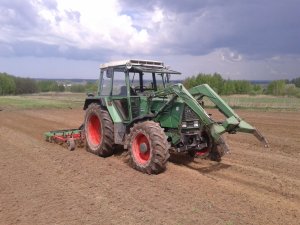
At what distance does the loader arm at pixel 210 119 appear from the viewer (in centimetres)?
740

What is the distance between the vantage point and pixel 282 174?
25.7 feet

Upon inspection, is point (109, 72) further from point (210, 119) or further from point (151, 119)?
point (210, 119)

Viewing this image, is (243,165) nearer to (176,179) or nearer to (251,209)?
(176,179)

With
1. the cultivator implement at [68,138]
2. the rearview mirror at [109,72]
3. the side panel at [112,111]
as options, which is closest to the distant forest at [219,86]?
the cultivator implement at [68,138]

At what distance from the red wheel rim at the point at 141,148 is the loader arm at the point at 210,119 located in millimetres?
902

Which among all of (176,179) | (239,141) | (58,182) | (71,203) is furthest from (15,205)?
(239,141)

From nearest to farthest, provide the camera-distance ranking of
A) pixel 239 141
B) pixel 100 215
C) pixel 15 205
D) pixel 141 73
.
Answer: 1. pixel 100 215
2. pixel 15 205
3. pixel 141 73
4. pixel 239 141

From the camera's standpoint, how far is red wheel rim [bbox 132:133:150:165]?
25.8 ft

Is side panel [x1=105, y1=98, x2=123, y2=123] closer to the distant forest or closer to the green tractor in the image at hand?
the green tractor

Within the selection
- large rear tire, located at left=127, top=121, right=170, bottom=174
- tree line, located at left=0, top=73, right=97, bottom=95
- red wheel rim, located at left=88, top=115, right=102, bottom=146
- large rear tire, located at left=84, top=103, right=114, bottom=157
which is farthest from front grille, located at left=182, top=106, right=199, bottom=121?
tree line, located at left=0, top=73, right=97, bottom=95

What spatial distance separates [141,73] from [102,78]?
131cm

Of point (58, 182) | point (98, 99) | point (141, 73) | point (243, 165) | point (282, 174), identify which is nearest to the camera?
point (58, 182)

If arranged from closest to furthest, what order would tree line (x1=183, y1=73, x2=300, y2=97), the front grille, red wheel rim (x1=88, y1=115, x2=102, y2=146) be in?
1. the front grille
2. red wheel rim (x1=88, y1=115, x2=102, y2=146)
3. tree line (x1=183, y1=73, x2=300, y2=97)

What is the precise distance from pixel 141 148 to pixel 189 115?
3.90 feet
